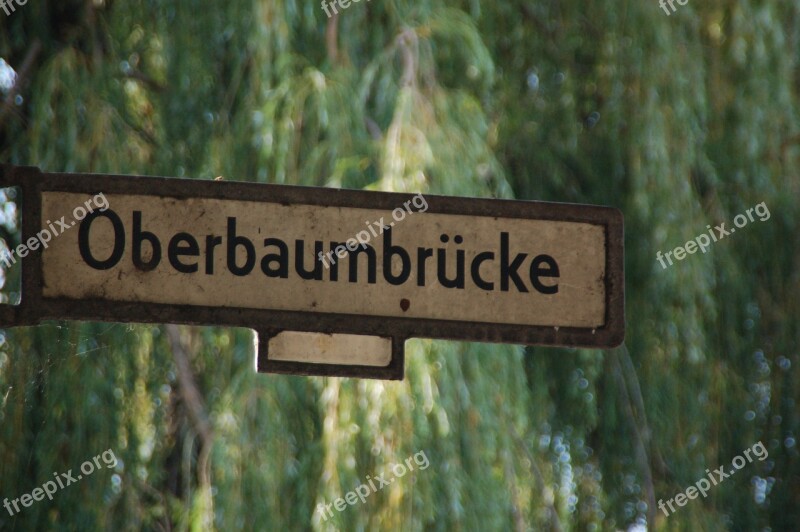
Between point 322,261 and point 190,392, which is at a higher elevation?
point 190,392

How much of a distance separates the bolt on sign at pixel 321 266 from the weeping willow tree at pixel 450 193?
4.98 ft

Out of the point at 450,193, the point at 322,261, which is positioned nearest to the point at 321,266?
the point at 322,261

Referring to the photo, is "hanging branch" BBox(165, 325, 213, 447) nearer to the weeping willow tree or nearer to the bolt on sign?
the weeping willow tree

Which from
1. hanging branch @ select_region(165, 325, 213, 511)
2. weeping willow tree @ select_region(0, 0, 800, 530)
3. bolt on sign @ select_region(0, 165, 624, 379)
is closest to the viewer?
bolt on sign @ select_region(0, 165, 624, 379)

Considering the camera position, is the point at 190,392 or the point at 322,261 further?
the point at 190,392

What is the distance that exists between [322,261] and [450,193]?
1723 millimetres

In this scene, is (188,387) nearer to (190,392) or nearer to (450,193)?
(190,392)

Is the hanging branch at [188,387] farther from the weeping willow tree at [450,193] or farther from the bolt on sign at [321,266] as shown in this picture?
the bolt on sign at [321,266]

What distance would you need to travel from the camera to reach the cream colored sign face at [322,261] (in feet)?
6.43

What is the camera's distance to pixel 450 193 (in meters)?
3.69

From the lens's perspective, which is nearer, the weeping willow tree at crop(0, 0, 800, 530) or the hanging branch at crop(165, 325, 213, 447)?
the weeping willow tree at crop(0, 0, 800, 530)

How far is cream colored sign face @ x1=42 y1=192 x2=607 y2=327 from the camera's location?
6.43ft

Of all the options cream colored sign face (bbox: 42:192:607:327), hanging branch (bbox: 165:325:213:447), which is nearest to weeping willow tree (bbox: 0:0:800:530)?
hanging branch (bbox: 165:325:213:447)

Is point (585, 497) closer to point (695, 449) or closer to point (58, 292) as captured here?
point (695, 449)
